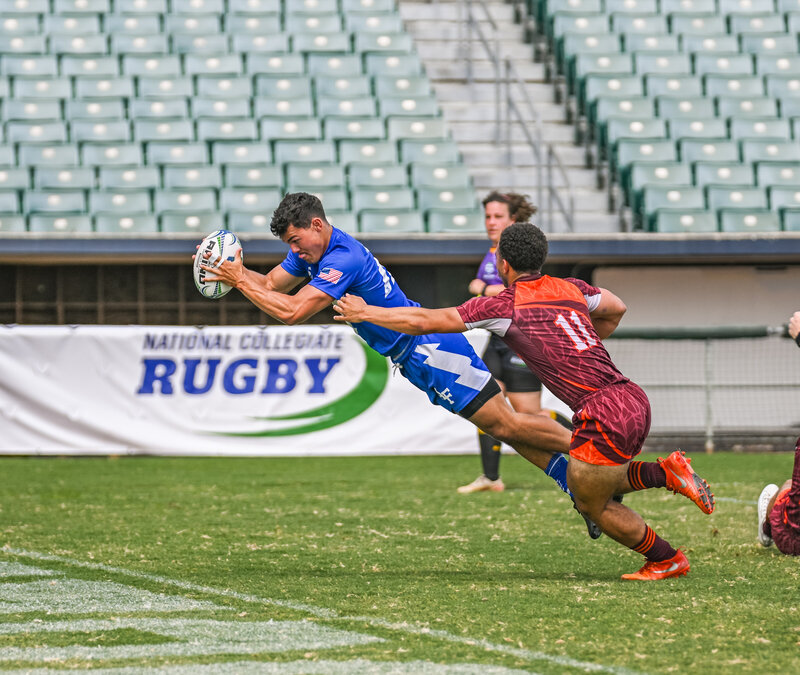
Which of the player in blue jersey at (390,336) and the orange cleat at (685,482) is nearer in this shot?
the orange cleat at (685,482)

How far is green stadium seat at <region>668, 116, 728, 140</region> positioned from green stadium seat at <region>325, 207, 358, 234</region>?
5222mm

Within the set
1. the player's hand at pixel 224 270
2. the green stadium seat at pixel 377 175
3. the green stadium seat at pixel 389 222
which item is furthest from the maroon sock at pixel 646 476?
the green stadium seat at pixel 377 175

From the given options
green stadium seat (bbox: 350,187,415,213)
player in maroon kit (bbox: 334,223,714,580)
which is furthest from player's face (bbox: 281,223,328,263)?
green stadium seat (bbox: 350,187,415,213)

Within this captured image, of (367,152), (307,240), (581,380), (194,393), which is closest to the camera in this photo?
(581,380)

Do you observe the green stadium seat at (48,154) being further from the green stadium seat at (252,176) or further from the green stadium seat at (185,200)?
the green stadium seat at (252,176)

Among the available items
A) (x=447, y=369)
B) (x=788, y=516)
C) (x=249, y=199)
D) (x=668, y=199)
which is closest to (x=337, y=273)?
(x=447, y=369)

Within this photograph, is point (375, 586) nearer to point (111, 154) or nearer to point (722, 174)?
point (111, 154)

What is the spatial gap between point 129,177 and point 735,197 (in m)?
7.82

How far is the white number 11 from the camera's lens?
5438 millimetres

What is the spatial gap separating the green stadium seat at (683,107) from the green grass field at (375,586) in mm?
8740

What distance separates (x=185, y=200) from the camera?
1503 cm

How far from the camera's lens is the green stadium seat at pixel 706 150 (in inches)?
659

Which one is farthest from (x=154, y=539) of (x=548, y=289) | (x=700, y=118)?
(x=700, y=118)

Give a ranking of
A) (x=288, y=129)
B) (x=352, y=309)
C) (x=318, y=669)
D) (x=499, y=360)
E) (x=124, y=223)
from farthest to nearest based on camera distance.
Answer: (x=288, y=129) < (x=124, y=223) < (x=499, y=360) < (x=352, y=309) < (x=318, y=669)
